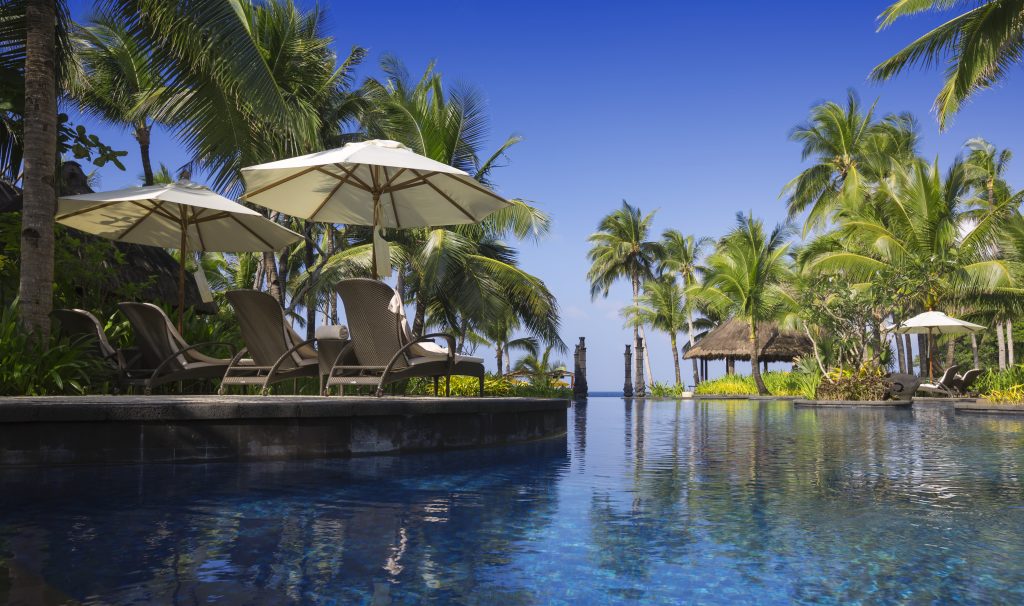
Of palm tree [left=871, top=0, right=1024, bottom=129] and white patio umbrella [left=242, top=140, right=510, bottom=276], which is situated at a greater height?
palm tree [left=871, top=0, right=1024, bottom=129]

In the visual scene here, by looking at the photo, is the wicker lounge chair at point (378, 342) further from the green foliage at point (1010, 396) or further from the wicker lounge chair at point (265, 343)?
the green foliage at point (1010, 396)

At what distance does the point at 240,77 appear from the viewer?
8.91 m

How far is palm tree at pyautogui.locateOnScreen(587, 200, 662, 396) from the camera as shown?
40094mm

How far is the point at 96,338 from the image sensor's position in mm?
6859

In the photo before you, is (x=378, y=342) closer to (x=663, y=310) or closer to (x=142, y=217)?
(x=142, y=217)

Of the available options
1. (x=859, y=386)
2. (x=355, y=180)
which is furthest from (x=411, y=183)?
(x=859, y=386)

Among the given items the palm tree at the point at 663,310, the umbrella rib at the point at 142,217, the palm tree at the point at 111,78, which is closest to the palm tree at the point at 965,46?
the umbrella rib at the point at 142,217

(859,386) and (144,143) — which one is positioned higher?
(144,143)

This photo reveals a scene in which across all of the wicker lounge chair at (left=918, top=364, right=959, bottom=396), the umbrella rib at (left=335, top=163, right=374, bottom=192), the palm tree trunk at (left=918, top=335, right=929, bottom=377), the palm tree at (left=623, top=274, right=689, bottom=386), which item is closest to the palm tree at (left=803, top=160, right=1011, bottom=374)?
the wicker lounge chair at (left=918, top=364, right=959, bottom=396)

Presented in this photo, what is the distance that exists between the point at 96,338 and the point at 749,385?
27.9 metres

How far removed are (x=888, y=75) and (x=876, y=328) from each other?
26.7ft

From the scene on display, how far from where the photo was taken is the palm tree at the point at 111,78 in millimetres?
18719

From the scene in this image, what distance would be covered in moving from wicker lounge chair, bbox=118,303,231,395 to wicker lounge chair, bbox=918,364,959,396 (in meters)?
18.7

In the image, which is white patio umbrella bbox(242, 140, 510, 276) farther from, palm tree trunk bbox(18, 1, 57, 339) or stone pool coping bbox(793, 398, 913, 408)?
stone pool coping bbox(793, 398, 913, 408)
